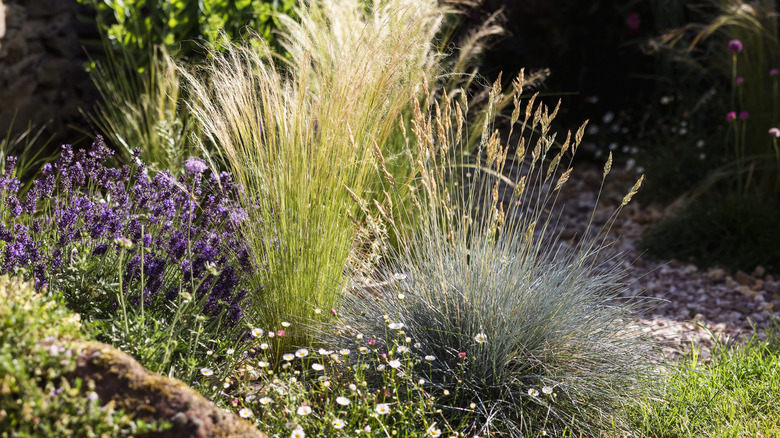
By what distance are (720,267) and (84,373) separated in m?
3.58

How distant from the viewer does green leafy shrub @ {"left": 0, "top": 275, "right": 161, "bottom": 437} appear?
1.37 meters

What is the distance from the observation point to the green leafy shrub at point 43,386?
1.37m

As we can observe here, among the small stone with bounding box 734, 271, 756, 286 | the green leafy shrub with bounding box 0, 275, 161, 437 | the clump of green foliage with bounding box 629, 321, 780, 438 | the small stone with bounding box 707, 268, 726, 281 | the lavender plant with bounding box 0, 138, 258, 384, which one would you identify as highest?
the green leafy shrub with bounding box 0, 275, 161, 437

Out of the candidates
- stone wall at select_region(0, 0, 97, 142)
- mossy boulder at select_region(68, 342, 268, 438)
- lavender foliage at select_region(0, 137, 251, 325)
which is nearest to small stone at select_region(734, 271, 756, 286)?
lavender foliage at select_region(0, 137, 251, 325)

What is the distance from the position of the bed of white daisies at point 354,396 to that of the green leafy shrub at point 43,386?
48 cm

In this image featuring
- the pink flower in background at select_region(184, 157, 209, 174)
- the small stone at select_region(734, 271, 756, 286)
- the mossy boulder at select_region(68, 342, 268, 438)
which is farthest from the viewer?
the small stone at select_region(734, 271, 756, 286)

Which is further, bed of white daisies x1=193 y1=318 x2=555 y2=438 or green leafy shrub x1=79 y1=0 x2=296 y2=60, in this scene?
green leafy shrub x1=79 y1=0 x2=296 y2=60

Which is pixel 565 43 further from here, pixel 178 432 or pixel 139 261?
pixel 178 432

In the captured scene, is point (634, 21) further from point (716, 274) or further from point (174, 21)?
point (174, 21)

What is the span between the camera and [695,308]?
141 inches

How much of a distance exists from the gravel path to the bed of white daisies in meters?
1.21

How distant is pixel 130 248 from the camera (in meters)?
2.05

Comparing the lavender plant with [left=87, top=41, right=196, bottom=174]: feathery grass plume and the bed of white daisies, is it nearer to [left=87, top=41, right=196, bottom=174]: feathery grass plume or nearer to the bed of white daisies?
the bed of white daisies

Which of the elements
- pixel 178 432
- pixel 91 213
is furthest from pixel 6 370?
pixel 91 213
